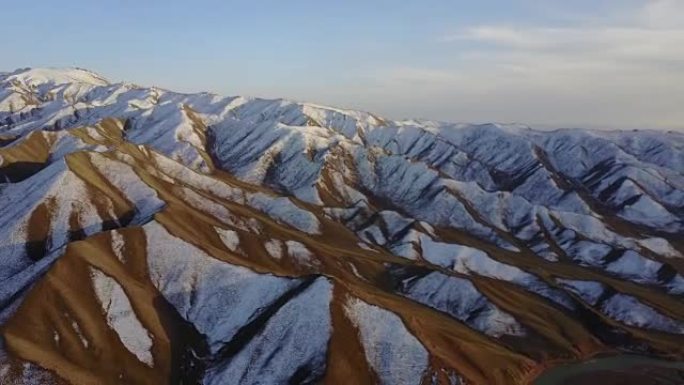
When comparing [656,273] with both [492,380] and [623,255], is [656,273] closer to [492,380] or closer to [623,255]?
[623,255]

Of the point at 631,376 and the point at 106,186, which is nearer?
the point at 631,376

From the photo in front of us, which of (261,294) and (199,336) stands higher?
(261,294)

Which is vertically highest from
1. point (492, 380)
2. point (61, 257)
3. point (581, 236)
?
point (61, 257)

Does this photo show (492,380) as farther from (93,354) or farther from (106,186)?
(106,186)

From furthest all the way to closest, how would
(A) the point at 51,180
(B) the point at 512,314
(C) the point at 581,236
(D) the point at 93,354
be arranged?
(C) the point at 581,236, (A) the point at 51,180, (B) the point at 512,314, (D) the point at 93,354

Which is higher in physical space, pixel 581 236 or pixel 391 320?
pixel 391 320

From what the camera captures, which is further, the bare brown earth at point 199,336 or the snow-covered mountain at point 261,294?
the snow-covered mountain at point 261,294

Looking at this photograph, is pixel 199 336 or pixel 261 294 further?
pixel 261 294

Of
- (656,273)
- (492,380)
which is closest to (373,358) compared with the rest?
(492,380)

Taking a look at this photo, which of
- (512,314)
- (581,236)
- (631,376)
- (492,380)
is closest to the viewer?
(492,380)

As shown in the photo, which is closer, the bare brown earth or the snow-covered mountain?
the bare brown earth
